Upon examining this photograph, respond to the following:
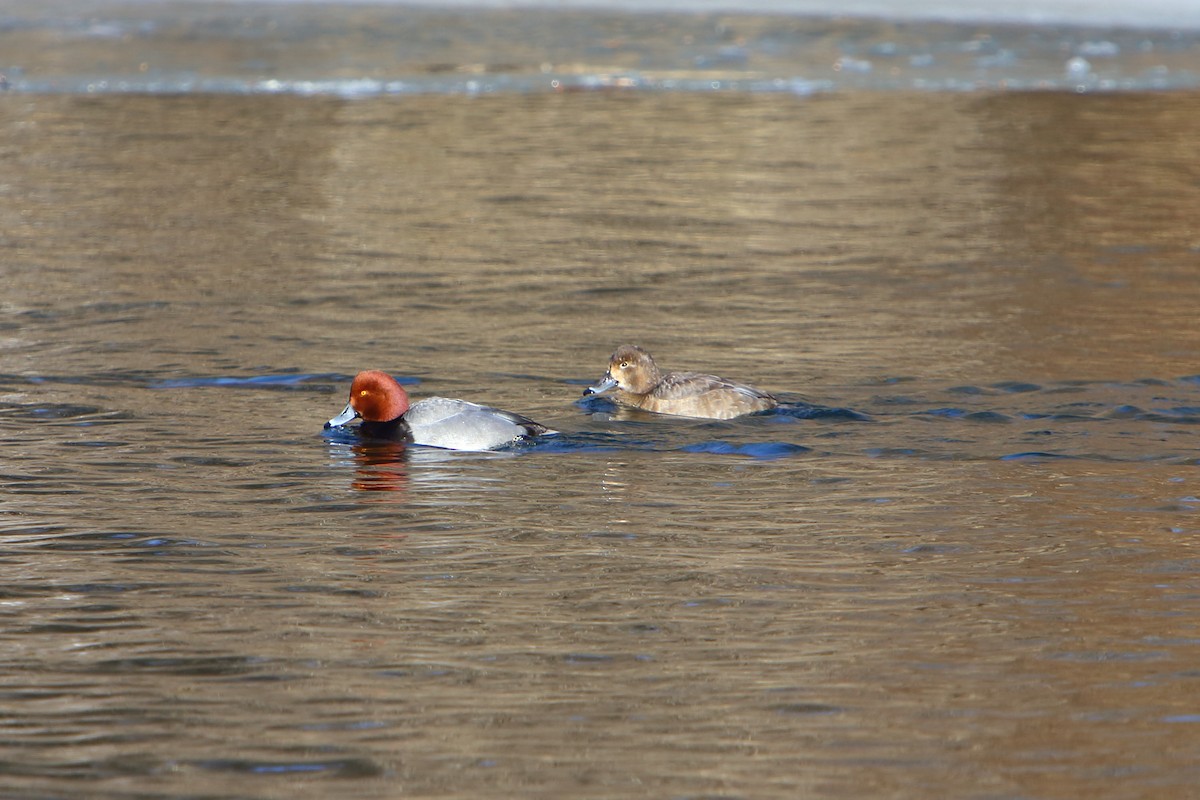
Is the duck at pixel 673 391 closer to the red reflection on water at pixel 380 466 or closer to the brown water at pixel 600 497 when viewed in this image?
the brown water at pixel 600 497

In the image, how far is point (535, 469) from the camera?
8.51 metres

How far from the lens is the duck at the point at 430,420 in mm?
8781

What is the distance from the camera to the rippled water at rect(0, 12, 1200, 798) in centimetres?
521

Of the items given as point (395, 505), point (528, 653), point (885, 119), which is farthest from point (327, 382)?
point (885, 119)

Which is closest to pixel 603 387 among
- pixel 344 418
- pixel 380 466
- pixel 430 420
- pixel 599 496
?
pixel 430 420

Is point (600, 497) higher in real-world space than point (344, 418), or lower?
lower

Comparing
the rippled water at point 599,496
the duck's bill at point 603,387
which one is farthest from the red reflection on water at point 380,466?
→ the duck's bill at point 603,387

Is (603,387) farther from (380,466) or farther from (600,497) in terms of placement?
(600,497)

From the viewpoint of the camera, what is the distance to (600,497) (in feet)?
26.0

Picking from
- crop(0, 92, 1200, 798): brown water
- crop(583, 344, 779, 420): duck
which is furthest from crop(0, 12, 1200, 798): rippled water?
crop(583, 344, 779, 420): duck

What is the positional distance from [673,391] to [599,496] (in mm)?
1770

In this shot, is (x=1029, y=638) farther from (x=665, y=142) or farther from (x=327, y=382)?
(x=665, y=142)

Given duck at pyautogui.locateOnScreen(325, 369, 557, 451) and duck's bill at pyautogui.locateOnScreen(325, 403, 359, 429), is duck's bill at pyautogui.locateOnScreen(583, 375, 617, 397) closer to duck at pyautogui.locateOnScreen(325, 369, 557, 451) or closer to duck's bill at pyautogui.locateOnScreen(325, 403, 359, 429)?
duck at pyautogui.locateOnScreen(325, 369, 557, 451)

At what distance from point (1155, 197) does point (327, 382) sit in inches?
380
